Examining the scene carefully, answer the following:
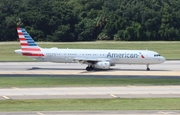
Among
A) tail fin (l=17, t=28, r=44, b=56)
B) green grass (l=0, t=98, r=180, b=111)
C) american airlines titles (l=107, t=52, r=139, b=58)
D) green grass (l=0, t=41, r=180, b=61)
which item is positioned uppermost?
tail fin (l=17, t=28, r=44, b=56)

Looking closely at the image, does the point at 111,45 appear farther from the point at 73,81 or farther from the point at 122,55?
the point at 73,81

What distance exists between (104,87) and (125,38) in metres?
→ 76.0

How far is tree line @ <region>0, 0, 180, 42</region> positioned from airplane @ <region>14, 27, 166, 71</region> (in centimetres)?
4920

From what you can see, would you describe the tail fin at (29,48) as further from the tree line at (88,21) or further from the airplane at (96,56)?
the tree line at (88,21)

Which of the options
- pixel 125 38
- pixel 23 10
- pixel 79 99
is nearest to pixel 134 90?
pixel 79 99

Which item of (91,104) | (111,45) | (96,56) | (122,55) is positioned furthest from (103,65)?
(111,45)

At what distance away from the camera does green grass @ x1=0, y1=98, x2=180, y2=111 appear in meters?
36.2

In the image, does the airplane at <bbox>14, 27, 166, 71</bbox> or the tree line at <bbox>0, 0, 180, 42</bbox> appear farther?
the tree line at <bbox>0, 0, 180, 42</bbox>

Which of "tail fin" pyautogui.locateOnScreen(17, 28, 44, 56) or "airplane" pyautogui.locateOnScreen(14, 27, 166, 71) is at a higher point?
"tail fin" pyautogui.locateOnScreen(17, 28, 44, 56)

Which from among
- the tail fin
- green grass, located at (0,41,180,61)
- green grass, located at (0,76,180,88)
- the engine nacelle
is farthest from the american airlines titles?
green grass, located at (0,41,180,61)

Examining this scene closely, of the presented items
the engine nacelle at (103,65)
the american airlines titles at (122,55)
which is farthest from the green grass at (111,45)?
the engine nacelle at (103,65)

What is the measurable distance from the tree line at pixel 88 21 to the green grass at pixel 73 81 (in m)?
66.2

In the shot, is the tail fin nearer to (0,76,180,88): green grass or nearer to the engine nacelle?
the engine nacelle

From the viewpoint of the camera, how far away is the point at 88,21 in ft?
433
